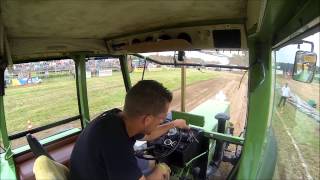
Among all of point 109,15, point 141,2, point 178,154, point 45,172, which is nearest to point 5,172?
point 45,172

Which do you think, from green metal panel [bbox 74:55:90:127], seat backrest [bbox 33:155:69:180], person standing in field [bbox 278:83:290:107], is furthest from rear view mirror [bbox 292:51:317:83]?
green metal panel [bbox 74:55:90:127]

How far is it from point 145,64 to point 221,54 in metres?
1.18

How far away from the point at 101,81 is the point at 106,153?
2.77 m

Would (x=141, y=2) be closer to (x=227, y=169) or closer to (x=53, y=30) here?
(x=53, y=30)

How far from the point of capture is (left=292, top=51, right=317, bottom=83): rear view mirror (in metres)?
1.24

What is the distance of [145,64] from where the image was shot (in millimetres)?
3547

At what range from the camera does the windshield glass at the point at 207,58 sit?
8.41ft

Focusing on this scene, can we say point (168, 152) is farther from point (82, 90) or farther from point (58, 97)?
point (58, 97)

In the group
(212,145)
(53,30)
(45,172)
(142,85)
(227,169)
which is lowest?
(227,169)

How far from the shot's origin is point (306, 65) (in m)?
1.28

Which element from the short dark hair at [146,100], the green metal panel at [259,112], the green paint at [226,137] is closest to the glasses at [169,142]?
the green paint at [226,137]

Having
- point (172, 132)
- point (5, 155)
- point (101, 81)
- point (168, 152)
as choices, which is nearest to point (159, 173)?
point (168, 152)

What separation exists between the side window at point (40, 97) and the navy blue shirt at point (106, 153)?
1.45m

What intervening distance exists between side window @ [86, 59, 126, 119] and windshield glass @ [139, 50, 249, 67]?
76 cm
